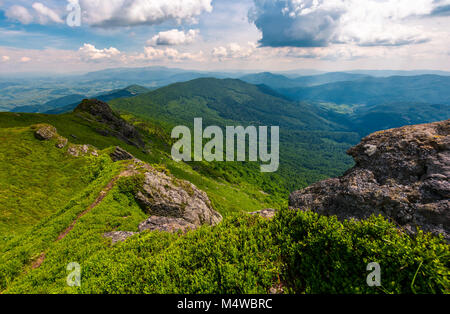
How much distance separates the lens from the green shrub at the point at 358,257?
316 inches

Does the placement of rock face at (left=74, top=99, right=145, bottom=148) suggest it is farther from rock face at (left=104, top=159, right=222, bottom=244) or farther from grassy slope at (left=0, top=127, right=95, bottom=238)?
rock face at (left=104, top=159, right=222, bottom=244)

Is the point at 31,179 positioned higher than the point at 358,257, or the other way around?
the point at 358,257

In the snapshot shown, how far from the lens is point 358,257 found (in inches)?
374

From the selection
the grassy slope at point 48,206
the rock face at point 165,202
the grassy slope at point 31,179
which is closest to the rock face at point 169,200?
the rock face at point 165,202

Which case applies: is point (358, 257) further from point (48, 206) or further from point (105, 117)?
point (105, 117)

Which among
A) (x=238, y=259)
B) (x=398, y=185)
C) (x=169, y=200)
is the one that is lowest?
(x=169, y=200)

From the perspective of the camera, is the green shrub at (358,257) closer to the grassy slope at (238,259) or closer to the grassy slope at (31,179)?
the grassy slope at (238,259)

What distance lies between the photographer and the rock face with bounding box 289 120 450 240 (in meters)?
11.6

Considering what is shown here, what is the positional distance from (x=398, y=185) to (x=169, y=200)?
2866 centimetres

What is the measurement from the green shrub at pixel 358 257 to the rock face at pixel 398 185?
2.14 m

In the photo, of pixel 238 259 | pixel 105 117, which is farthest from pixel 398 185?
pixel 105 117
